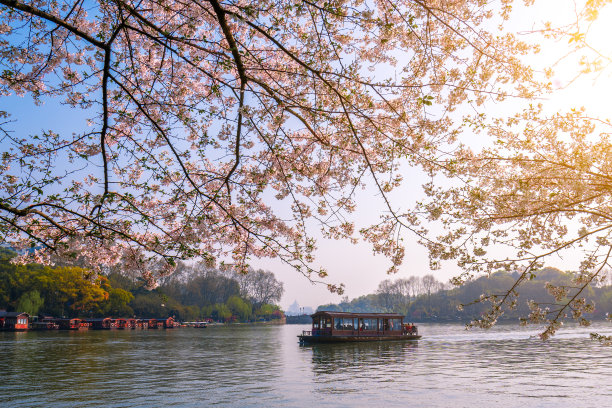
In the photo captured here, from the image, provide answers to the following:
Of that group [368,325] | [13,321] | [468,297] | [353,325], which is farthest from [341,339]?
[468,297]

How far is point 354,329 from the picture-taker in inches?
1791

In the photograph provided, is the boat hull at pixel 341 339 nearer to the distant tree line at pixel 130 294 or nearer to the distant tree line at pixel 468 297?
the distant tree line at pixel 130 294

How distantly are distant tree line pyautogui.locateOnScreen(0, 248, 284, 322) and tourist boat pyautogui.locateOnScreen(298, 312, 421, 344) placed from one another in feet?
51.1

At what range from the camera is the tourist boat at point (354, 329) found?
144ft

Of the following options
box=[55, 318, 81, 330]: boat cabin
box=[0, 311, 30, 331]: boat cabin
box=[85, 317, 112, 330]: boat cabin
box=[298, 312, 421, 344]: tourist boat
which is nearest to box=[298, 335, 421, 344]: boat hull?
box=[298, 312, 421, 344]: tourist boat

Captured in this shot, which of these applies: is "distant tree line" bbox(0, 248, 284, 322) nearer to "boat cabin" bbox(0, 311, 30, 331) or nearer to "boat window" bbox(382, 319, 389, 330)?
"boat cabin" bbox(0, 311, 30, 331)

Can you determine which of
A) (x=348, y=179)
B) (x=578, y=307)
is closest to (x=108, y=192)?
(x=348, y=179)

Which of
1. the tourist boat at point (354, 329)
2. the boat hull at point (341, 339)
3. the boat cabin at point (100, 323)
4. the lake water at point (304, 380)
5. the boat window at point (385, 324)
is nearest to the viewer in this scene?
the lake water at point (304, 380)

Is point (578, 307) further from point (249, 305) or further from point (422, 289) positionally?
point (422, 289)

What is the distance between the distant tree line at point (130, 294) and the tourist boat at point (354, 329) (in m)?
15.6

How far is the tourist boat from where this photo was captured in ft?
144

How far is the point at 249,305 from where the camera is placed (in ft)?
406

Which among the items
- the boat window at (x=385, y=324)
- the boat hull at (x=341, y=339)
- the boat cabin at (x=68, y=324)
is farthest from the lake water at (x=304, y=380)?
the boat cabin at (x=68, y=324)

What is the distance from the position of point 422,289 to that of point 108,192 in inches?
6714
